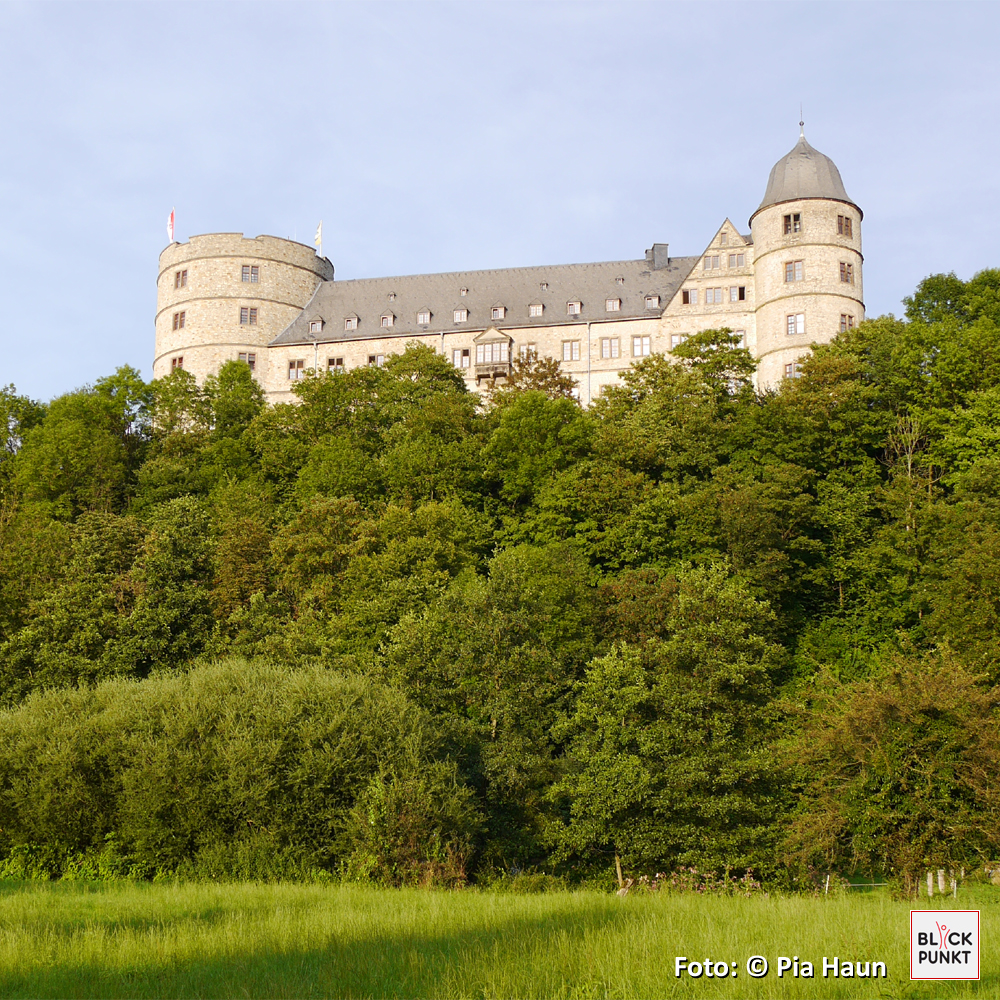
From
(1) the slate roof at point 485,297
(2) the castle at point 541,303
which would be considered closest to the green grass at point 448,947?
(2) the castle at point 541,303

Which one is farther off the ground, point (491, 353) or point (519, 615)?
point (491, 353)

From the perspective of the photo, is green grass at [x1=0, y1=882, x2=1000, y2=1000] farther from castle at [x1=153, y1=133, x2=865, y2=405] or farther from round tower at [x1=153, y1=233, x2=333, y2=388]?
round tower at [x1=153, y1=233, x2=333, y2=388]

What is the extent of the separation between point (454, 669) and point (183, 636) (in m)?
12.3

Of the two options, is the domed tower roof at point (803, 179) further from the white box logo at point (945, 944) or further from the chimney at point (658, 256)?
the white box logo at point (945, 944)

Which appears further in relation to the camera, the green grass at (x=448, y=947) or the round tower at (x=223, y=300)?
the round tower at (x=223, y=300)

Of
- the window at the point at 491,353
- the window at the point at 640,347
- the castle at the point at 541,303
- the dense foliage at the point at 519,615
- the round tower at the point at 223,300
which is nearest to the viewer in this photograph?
the dense foliage at the point at 519,615

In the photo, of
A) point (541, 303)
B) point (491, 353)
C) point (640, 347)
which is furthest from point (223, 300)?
point (640, 347)

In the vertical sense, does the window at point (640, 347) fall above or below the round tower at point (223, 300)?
below

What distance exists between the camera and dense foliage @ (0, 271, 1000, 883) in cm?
2647

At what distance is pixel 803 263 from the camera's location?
65812 millimetres

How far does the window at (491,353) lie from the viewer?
7369cm

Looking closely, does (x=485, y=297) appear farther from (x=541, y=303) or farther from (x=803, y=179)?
(x=803, y=179)

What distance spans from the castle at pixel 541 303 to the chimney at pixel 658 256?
0.10 metres

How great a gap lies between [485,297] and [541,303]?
4482mm
